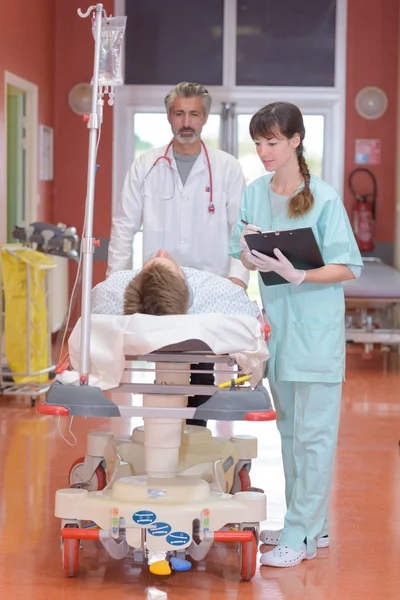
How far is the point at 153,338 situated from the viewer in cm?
257

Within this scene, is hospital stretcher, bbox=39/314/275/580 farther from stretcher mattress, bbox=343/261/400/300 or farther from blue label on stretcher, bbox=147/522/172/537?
stretcher mattress, bbox=343/261/400/300

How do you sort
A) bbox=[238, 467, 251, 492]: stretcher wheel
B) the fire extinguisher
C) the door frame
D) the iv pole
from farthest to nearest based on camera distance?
the fire extinguisher < the door frame < bbox=[238, 467, 251, 492]: stretcher wheel < the iv pole

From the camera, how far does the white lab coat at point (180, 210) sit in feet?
12.6

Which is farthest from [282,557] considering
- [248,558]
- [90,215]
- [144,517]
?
[90,215]

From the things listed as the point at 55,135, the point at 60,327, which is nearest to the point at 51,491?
the point at 60,327

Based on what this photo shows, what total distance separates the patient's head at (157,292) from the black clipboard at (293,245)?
23cm

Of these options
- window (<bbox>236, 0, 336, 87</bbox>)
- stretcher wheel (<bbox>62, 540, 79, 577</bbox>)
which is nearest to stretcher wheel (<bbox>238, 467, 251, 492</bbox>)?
stretcher wheel (<bbox>62, 540, 79, 577</bbox>)

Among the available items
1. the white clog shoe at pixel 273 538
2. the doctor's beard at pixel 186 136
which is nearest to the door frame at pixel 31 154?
the doctor's beard at pixel 186 136

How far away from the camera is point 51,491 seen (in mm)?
3799

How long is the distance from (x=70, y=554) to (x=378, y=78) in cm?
665

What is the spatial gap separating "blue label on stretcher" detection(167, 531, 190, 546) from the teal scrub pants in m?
0.42

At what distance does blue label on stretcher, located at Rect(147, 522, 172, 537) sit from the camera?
2.71 metres

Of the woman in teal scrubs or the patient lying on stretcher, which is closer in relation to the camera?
the patient lying on stretcher

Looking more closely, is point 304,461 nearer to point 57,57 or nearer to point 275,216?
point 275,216
